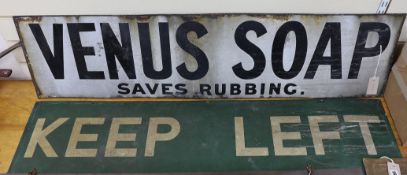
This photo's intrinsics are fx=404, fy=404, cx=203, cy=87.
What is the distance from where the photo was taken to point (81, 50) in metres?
1.72

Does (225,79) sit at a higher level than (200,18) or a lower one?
lower

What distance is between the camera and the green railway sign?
1579mm

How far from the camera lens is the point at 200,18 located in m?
1.64

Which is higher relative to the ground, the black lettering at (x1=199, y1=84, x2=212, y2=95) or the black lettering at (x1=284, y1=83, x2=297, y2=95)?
the black lettering at (x1=199, y1=84, x2=212, y2=95)

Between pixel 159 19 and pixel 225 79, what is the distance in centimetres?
39

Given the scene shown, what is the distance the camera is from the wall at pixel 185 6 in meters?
1.62

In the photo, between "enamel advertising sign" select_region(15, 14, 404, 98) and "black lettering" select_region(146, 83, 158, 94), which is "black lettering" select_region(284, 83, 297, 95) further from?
"black lettering" select_region(146, 83, 158, 94)

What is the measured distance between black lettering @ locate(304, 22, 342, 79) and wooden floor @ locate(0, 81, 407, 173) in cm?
29

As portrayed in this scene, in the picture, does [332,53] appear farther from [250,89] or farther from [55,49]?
[55,49]

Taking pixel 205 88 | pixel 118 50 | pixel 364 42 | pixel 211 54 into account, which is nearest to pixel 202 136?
pixel 205 88

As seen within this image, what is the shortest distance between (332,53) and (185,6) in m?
0.65

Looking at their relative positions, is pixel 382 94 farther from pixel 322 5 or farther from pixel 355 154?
pixel 322 5

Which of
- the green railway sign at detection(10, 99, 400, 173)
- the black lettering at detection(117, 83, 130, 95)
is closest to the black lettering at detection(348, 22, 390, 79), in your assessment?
the green railway sign at detection(10, 99, 400, 173)

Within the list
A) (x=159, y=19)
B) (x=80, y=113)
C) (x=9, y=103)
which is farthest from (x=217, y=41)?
(x=9, y=103)
